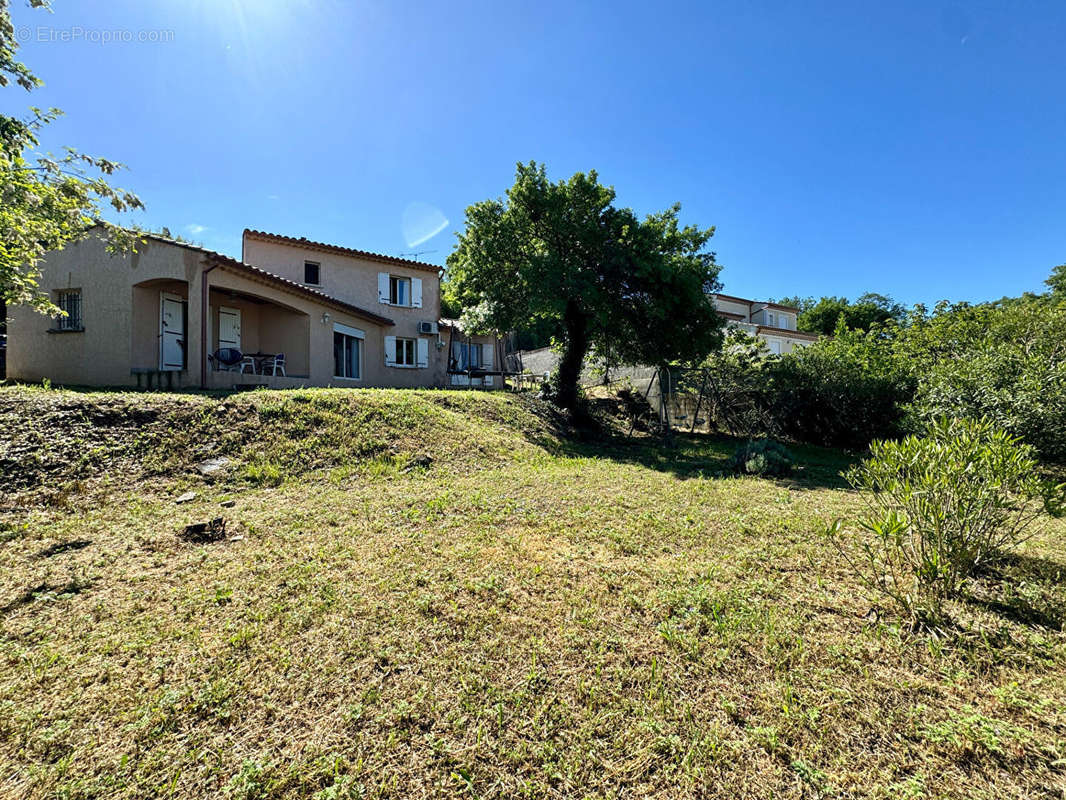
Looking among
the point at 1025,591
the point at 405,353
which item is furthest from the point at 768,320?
the point at 1025,591

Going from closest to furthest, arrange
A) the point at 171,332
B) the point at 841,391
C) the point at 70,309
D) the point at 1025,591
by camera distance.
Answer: the point at 1025,591 → the point at 841,391 → the point at 70,309 → the point at 171,332

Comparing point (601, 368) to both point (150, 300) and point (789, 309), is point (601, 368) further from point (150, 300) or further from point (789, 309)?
point (789, 309)

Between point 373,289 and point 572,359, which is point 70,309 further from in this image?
point 572,359

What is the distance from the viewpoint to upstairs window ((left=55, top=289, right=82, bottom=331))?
35.0 ft

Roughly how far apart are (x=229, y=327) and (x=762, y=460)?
14079mm

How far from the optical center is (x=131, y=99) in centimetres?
835

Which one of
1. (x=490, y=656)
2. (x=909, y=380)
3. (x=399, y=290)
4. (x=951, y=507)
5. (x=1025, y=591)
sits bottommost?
(x=490, y=656)

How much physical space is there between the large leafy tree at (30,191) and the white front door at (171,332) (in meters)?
2.77

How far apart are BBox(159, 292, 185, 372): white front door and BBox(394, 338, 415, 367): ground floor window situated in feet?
21.0

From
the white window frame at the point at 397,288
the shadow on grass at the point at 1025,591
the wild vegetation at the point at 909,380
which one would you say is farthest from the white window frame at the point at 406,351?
the shadow on grass at the point at 1025,591

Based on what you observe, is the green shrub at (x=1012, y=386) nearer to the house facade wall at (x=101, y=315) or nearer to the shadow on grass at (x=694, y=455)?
the shadow on grass at (x=694, y=455)

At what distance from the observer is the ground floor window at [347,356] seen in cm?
1409

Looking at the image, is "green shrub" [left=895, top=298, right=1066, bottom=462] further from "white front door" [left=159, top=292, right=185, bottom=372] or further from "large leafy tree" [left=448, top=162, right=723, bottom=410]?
"white front door" [left=159, top=292, right=185, bottom=372]

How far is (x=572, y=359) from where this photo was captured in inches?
493
